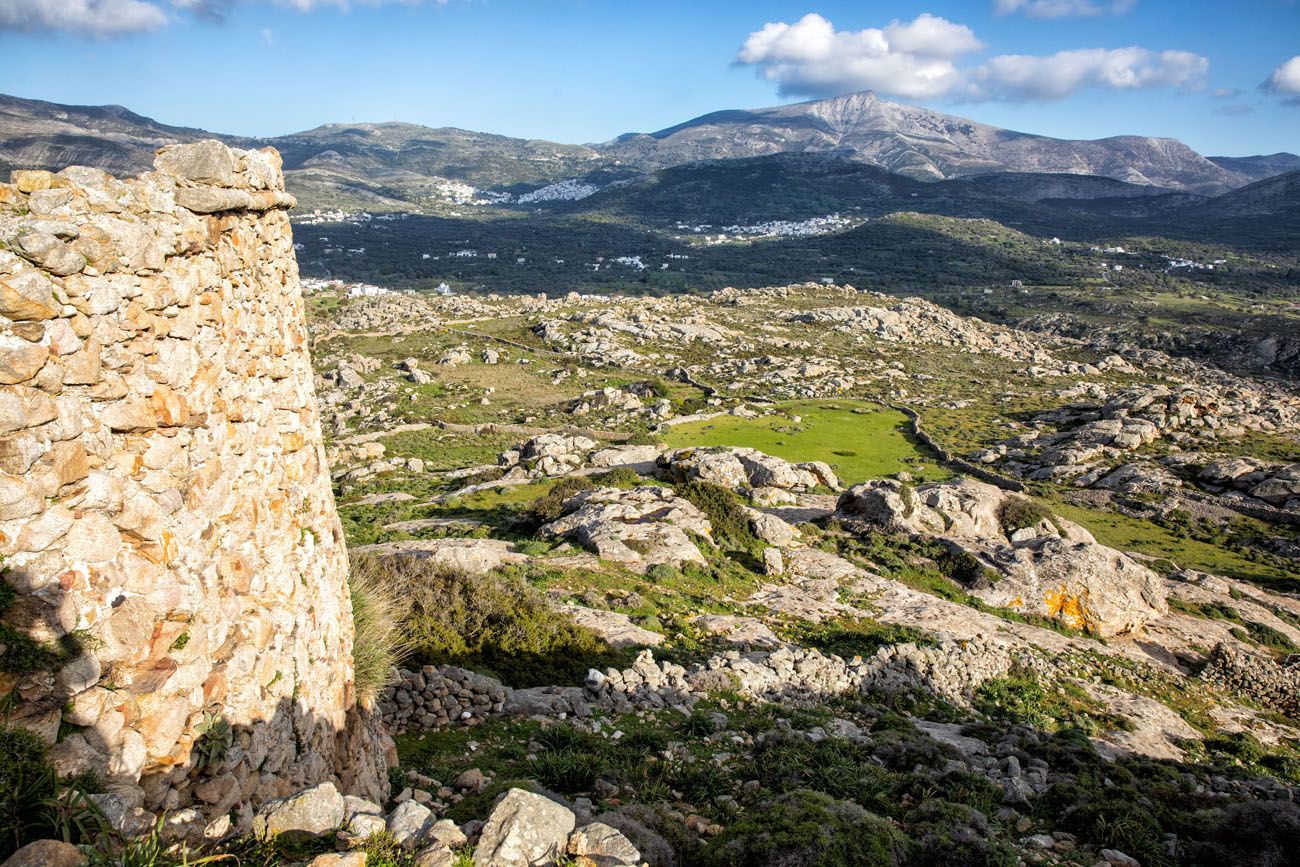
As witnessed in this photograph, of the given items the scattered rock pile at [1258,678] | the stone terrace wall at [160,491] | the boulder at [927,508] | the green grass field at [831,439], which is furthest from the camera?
the green grass field at [831,439]

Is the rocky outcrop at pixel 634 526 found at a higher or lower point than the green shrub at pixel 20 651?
lower

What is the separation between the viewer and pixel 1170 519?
3797 centimetres

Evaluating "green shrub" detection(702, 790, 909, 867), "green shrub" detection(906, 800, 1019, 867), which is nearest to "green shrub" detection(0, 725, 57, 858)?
"green shrub" detection(702, 790, 909, 867)

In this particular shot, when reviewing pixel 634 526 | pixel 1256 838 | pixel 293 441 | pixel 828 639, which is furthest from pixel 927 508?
pixel 293 441

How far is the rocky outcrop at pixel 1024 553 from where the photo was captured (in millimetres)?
22125

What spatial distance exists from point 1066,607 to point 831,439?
1108 inches

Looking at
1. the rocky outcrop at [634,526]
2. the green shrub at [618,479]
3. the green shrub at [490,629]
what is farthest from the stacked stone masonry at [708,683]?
the green shrub at [618,479]

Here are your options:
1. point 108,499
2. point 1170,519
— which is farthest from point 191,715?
point 1170,519

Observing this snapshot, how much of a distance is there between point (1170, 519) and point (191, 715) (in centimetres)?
4696

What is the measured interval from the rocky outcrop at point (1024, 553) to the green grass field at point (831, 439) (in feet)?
32.9

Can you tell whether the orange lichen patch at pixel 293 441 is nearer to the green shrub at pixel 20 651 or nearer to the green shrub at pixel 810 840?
the green shrub at pixel 20 651

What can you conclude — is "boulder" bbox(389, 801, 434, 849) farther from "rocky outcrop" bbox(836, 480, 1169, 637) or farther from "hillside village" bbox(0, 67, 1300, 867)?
"rocky outcrop" bbox(836, 480, 1169, 637)

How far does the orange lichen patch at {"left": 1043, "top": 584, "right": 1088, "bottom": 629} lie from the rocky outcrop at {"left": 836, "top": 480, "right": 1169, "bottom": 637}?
0.03 m

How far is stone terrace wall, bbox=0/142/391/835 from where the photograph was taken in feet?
12.4
